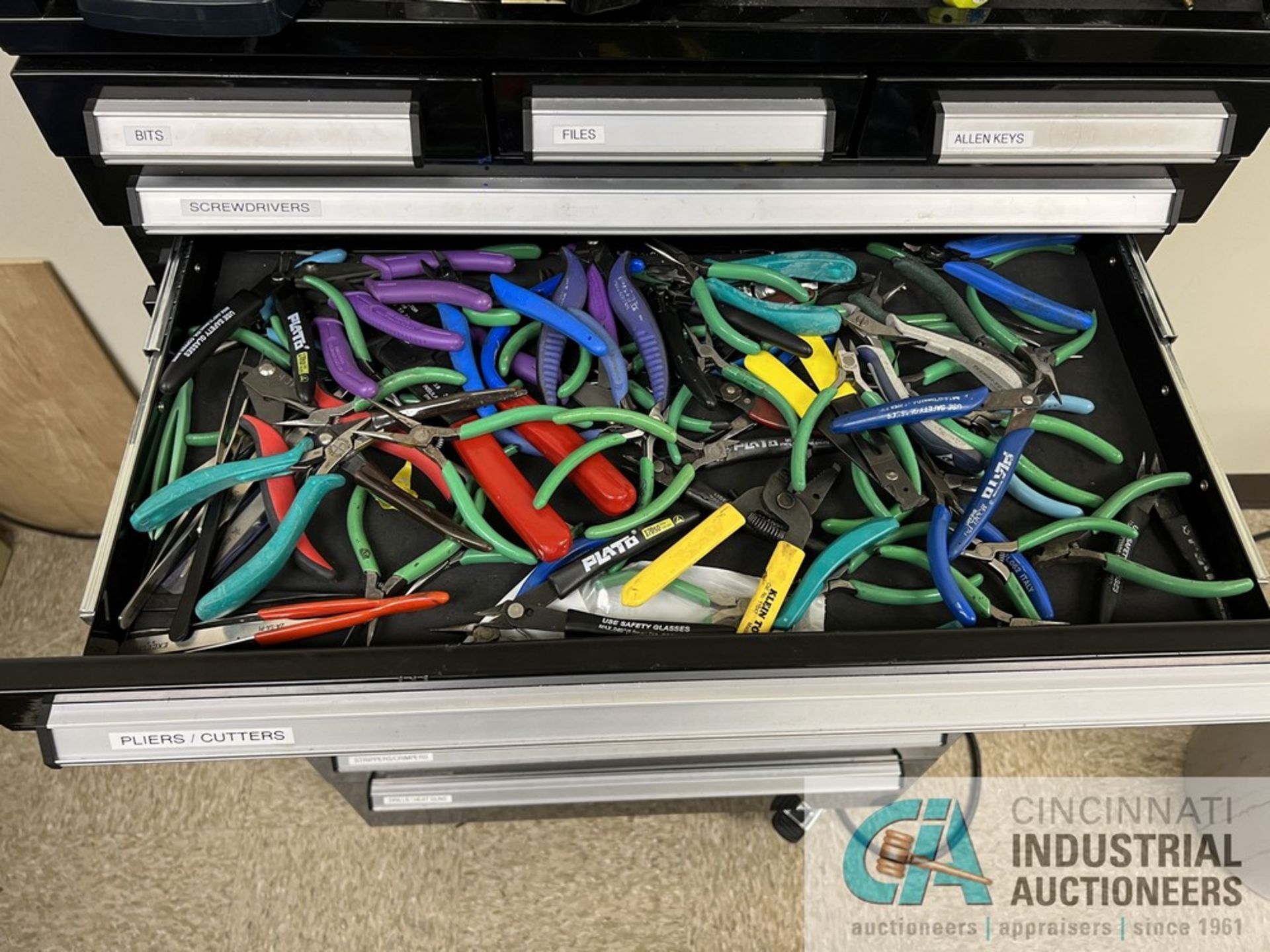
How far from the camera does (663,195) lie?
0.80 meters

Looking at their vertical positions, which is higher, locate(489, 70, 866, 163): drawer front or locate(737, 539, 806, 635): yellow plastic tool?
locate(489, 70, 866, 163): drawer front

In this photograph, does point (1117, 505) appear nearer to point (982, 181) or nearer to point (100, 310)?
point (982, 181)

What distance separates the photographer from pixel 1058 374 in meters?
0.85

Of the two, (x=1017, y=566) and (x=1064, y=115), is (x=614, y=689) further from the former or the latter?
(x=1064, y=115)

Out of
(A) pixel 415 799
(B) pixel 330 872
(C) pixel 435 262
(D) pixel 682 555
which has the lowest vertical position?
(B) pixel 330 872

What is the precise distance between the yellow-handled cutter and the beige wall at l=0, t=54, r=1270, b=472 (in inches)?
23.3

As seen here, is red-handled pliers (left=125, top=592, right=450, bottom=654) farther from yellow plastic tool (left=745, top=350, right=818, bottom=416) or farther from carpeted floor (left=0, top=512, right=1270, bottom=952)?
carpeted floor (left=0, top=512, right=1270, bottom=952)

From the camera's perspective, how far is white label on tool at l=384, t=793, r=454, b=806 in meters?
1.01

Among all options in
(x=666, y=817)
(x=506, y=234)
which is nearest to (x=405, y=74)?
(x=506, y=234)

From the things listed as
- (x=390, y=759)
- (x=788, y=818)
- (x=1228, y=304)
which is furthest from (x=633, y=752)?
(x=1228, y=304)

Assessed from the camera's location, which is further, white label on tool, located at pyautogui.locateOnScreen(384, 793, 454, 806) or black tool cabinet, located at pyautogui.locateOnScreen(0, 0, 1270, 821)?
white label on tool, located at pyautogui.locateOnScreen(384, 793, 454, 806)

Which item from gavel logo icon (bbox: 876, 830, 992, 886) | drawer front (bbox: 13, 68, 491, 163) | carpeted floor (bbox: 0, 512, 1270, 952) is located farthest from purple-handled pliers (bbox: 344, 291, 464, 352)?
gavel logo icon (bbox: 876, 830, 992, 886)

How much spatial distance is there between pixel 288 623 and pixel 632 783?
0.44 meters

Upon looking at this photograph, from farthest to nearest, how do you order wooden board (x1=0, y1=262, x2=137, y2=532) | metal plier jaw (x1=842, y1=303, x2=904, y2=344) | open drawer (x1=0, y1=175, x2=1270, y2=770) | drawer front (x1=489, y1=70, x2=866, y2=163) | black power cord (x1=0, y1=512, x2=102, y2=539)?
1. black power cord (x1=0, y1=512, x2=102, y2=539)
2. wooden board (x1=0, y1=262, x2=137, y2=532)
3. metal plier jaw (x1=842, y1=303, x2=904, y2=344)
4. drawer front (x1=489, y1=70, x2=866, y2=163)
5. open drawer (x1=0, y1=175, x2=1270, y2=770)
